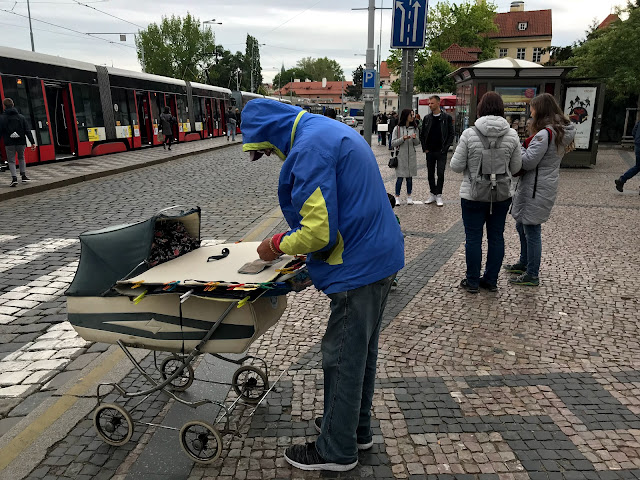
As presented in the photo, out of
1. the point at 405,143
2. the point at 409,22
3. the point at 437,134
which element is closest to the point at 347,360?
the point at 409,22

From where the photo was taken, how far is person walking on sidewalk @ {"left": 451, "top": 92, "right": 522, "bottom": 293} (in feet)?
15.8

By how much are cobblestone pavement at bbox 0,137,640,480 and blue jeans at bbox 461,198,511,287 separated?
250 millimetres

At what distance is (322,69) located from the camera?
151500mm

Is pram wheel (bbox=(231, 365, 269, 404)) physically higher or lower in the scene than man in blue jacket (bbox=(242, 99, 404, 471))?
lower

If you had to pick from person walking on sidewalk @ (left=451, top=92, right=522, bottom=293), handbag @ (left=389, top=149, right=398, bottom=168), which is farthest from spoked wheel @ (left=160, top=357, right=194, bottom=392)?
handbag @ (left=389, top=149, right=398, bottom=168)

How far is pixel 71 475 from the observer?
101 inches

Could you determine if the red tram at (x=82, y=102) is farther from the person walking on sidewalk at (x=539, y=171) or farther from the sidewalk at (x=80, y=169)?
the person walking on sidewalk at (x=539, y=171)

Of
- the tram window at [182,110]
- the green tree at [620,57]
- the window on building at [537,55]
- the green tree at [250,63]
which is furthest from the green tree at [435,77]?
the green tree at [250,63]

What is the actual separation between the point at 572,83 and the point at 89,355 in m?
15.4

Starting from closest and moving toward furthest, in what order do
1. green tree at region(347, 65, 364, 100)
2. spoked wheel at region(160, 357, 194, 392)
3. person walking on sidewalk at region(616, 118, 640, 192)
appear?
spoked wheel at region(160, 357, 194, 392) < person walking on sidewalk at region(616, 118, 640, 192) < green tree at region(347, 65, 364, 100)

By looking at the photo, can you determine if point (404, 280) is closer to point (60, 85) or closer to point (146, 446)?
point (146, 446)

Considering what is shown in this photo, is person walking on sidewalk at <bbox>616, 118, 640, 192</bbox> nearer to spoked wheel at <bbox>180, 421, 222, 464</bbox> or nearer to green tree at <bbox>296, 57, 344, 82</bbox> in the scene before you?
spoked wheel at <bbox>180, 421, 222, 464</bbox>

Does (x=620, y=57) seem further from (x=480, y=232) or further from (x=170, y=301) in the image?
(x=170, y=301)

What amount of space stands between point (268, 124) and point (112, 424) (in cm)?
184
